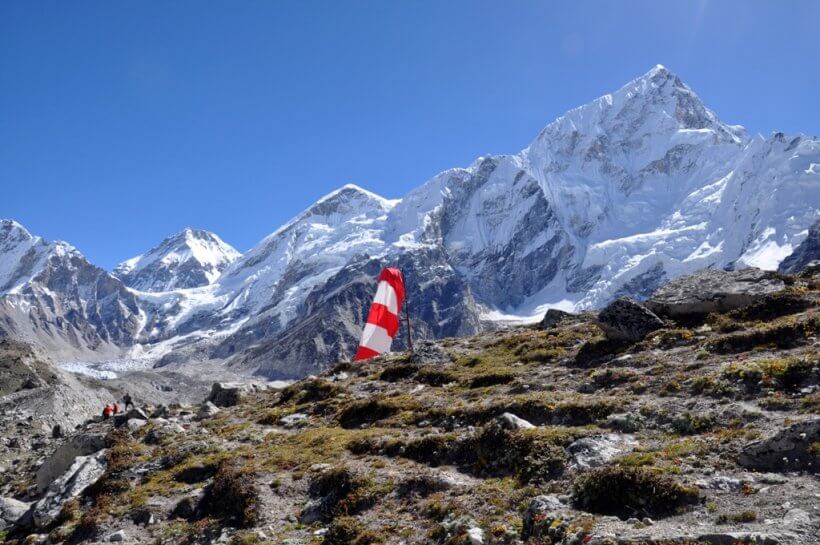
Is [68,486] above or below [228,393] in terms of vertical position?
below

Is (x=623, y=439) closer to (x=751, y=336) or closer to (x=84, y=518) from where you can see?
(x=751, y=336)

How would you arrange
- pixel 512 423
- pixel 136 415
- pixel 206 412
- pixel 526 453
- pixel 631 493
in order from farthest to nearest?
pixel 136 415 < pixel 206 412 < pixel 512 423 < pixel 526 453 < pixel 631 493

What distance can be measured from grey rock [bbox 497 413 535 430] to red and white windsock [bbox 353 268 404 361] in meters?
24.8

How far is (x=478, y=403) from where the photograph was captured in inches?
876

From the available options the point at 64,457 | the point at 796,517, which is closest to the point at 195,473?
the point at 64,457

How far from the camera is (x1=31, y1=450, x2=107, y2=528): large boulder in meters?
21.7

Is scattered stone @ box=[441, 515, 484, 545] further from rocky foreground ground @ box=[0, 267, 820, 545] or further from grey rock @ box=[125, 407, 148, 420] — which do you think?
grey rock @ box=[125, 407, 148, 420]

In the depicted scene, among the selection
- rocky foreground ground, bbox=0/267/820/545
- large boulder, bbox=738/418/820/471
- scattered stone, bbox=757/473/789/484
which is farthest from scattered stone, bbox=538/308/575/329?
scattered stone, bbox=757/473/789/484

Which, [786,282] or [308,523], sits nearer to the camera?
[308,523]

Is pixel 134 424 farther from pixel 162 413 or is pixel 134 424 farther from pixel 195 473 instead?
pixel 195 473

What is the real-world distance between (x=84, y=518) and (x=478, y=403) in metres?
14.0

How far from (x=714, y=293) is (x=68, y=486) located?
27.8 meters

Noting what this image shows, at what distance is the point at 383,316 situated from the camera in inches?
1703

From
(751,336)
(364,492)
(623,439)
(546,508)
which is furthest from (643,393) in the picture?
(364,492)
